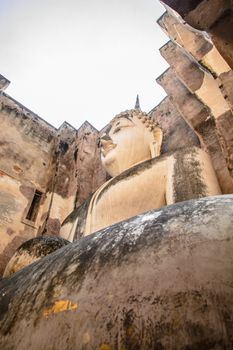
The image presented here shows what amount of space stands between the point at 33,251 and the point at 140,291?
1133mm

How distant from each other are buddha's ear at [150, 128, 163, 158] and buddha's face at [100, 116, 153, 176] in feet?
0.12

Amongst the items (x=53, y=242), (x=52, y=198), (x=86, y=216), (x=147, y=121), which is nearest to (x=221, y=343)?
(x=53, y=242)

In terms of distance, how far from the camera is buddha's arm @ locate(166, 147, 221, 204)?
6.30 feet

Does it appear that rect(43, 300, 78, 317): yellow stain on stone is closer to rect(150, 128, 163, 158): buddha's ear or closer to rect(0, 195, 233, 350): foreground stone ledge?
rect(0, 195, 233, 350): foreground stone ledge

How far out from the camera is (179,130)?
3201 mm

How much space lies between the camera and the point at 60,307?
0.87 m

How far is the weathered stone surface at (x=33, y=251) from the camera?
1717 millimetres

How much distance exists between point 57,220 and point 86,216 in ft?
3.02

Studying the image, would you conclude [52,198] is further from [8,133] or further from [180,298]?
[180,298]

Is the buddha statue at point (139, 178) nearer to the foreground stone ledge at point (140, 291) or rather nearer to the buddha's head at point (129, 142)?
the buddha's head at point (129, 142)

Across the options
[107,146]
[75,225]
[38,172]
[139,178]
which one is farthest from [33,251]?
[38,172]

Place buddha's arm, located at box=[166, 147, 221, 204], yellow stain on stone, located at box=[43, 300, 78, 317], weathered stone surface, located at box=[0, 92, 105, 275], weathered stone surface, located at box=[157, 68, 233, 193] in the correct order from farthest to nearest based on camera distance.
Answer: weathered stone surface, located at box=[0, 92, 105, 275] → weathered stone surface, located at box=[157, 68, 233, 193] → buddha's arm, located at box=[166, 147, 221, 204] → yellow stain on stone, located at box=[43, 300, 78, 317]

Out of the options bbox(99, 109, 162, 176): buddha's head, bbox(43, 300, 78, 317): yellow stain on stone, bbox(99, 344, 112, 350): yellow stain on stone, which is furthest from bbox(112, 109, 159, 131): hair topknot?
bbox(99, 344, 112, 350): yellow stain on stone

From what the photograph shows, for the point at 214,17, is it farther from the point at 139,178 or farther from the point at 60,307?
the point at 139,178
